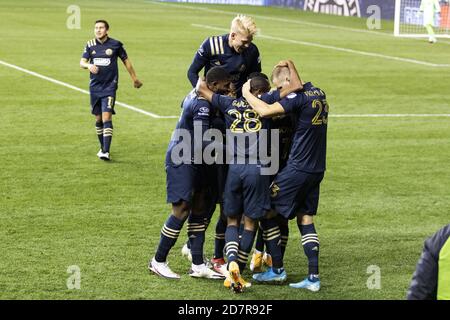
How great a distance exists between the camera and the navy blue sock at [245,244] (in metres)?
9.92

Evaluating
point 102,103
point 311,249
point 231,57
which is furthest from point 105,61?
point 311,249

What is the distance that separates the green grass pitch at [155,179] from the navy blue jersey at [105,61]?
1.13 meters

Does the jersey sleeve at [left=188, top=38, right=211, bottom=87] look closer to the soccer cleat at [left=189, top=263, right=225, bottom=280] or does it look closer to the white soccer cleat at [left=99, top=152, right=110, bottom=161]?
the soccer cleat at [left=189, top=263, right=225, bottom=280]

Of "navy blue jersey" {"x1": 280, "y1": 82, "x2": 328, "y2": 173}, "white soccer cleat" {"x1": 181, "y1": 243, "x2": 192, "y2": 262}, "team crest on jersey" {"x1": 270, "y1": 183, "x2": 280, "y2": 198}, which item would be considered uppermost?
"navy blue jersey" {"x1": 280, "y1": 82, "x2": 328, "y2": 173}

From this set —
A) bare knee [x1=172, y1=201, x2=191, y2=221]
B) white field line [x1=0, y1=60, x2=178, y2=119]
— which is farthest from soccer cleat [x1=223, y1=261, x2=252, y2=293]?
white field line [x1=0, y1=60, x2=178, y2=119]

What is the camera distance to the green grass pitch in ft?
33.8

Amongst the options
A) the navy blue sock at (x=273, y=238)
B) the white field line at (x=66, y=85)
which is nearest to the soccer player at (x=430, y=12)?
the white field line at (x=66, y=85)

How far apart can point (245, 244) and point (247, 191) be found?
0.55 m

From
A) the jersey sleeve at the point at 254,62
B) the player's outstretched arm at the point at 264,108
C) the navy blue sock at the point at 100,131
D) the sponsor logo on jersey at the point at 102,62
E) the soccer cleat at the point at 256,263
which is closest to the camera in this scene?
the player's outstretched arm at the point at 264,108

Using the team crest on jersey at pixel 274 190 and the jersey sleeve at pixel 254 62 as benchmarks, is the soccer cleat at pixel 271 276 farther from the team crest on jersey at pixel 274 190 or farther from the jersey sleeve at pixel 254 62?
the jersey sleeve at pixel 254 62

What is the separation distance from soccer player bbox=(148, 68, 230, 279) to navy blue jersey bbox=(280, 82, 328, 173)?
0.73 m

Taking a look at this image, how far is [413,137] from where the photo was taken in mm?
19078
